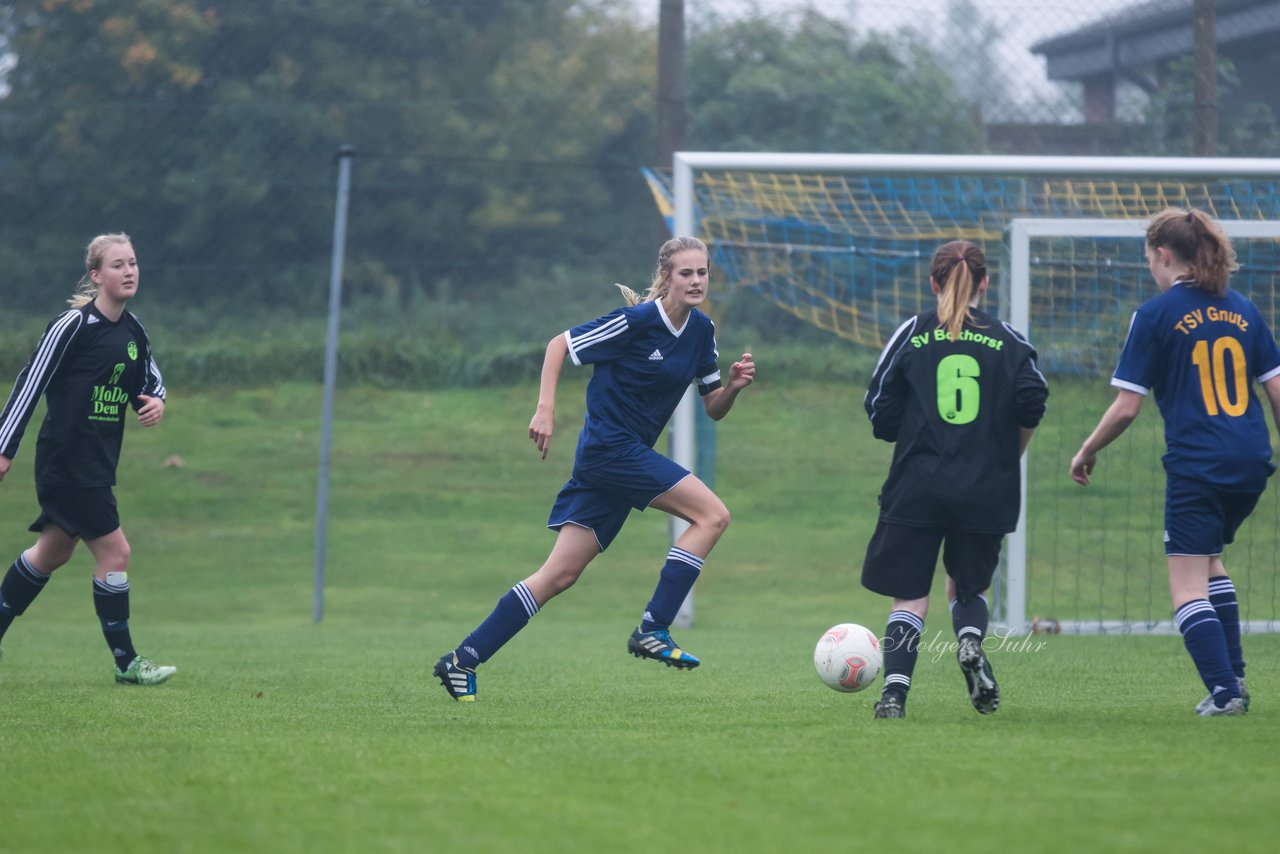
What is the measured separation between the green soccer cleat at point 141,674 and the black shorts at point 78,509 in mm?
608

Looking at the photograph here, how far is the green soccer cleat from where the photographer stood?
20.4ft

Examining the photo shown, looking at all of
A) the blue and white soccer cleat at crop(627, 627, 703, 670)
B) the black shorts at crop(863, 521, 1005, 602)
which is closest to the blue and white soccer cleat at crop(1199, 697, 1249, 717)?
the black shorts at crop(863, 521, 1005, 602)

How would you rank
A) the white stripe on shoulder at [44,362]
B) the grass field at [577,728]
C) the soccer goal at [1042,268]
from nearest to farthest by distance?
the grass field at [577,728] → the white stripe on shoulder at [44,362] → the soccer goal at [1042,268]

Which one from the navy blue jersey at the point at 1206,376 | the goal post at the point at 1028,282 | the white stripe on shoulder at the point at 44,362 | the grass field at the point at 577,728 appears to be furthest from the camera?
the goal post at the point at 1028,282

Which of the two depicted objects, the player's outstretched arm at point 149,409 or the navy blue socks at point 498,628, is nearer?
the navy blue socks at point 498,628

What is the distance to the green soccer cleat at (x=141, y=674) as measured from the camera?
6.22 m

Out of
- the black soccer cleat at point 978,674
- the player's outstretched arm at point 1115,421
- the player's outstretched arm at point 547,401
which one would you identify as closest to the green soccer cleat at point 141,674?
the player's outstretched arm at point 547,401

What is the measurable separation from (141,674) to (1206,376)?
447 centimetres

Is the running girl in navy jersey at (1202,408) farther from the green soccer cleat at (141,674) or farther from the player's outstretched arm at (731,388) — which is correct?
the green soccer cleat at (141,674)

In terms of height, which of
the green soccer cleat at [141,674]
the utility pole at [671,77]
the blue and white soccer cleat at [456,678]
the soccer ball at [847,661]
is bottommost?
the green soccer cleat at [141,674]

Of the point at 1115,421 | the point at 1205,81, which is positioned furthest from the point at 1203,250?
the point at 1205,81

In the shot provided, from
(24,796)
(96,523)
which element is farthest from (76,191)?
(24,796)

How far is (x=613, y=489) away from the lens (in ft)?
17.7

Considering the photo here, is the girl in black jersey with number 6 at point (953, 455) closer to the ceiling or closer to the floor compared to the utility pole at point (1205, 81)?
closer to the floor
